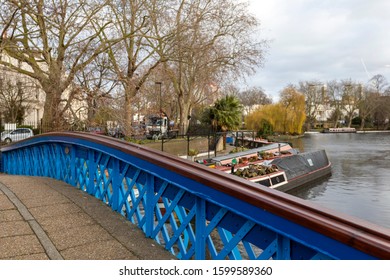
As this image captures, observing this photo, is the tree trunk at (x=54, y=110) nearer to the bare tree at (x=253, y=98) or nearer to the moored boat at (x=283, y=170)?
the moored boat at (x=283, y=170)

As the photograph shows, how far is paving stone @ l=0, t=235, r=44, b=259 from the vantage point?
10.6 ft

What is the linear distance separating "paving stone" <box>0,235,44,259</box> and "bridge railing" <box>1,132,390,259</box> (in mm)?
1071

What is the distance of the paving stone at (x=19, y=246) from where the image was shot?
3221 millimetres

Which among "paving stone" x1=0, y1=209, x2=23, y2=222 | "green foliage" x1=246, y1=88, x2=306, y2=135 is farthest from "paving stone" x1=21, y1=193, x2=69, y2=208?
"green foliage" x1=246, y1=88, x2=306, y2=135

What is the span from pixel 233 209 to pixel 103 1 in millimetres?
16384

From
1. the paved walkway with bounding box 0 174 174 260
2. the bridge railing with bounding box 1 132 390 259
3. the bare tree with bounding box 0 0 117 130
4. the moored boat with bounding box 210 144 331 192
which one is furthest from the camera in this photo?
the moored boat with bounding box 210 144 331 192

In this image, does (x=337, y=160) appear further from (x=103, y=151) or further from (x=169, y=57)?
(x=103, y=151)

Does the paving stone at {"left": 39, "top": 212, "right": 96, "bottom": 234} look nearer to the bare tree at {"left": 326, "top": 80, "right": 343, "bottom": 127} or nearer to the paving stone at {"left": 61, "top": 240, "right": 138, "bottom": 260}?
the paving stone at {"left": 61, "top": 240, "right": 138, "bottom": 260}

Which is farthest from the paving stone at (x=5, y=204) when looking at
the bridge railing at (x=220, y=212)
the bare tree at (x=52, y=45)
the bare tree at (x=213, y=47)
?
the bare tree at (x=213, y=47)

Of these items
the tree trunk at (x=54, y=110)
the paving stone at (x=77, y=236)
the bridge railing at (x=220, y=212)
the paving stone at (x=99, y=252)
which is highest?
the tree trunk at (x=54, y=110)

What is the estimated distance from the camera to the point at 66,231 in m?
3.82

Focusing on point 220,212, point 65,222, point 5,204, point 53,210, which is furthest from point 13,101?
point 220,212

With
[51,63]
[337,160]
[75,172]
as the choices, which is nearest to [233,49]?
[337,160]

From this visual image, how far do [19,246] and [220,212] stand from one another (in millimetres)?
1951
